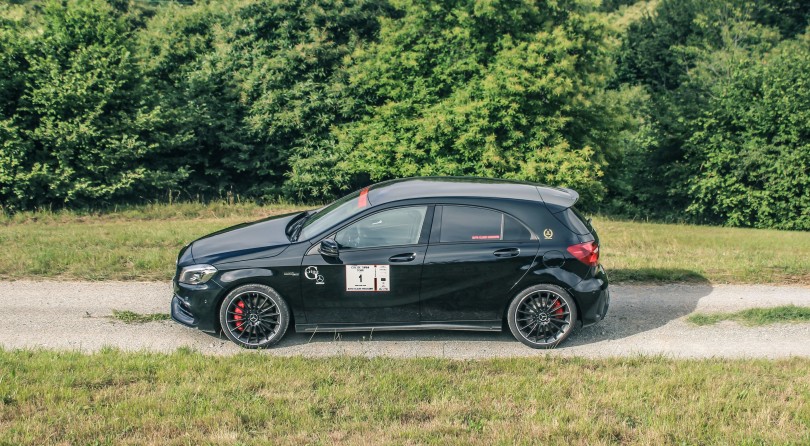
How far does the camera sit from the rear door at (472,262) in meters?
8.09

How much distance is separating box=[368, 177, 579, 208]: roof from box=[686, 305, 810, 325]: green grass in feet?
7.49

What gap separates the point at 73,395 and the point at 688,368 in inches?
217

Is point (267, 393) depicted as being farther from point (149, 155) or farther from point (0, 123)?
point (149, 155)

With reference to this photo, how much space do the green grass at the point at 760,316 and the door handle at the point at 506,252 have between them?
8.89 ft

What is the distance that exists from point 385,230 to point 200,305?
2105mm

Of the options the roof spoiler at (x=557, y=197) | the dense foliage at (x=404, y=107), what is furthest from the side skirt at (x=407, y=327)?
the dense foliage at (x=404, y=107)

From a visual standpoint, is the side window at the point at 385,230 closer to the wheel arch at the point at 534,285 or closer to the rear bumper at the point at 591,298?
the wheel arch at the point at 534,285

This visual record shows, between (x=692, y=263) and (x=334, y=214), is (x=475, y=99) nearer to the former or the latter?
(x=692, y=263)

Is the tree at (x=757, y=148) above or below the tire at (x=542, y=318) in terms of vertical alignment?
above

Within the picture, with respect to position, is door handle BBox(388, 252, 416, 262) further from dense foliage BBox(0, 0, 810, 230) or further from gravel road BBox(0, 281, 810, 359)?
dense foliage BBox(0, 0, 810, 230)

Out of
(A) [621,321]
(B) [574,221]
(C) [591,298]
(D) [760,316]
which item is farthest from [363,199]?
(D) [760,316]

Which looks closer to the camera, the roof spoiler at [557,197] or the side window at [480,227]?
the side window at [480,227]

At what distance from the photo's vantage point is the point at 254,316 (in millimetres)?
8102

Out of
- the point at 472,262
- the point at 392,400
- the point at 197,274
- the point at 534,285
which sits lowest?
the point at 392,400
